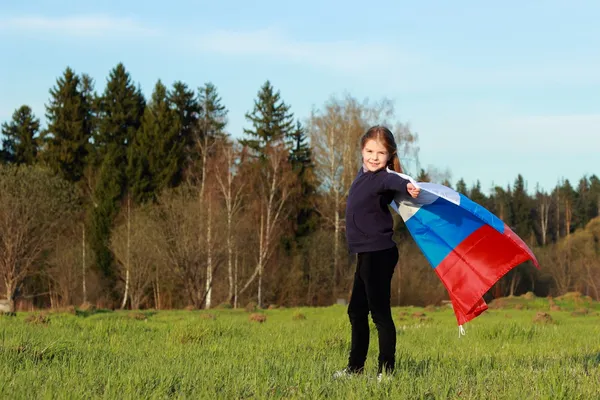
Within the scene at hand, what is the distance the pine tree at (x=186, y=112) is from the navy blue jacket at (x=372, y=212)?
4820 cm

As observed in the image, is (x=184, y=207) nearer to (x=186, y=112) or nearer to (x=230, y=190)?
(x=230, y=190)

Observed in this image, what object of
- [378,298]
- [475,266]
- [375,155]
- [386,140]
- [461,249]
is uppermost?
[386,140]

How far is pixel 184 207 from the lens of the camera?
39.9m

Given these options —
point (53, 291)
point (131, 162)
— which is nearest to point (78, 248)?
point (53, 291)

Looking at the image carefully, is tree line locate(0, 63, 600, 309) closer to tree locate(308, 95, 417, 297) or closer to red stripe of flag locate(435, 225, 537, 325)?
tree locate(308, 95, 417, 297)

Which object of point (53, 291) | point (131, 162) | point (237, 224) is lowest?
point (53, 291)

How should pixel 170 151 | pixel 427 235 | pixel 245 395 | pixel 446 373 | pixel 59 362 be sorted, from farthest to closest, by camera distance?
pixel 170 151, pixel 427 235, pixel 59 362, pixel 446 373, pixel 245 395

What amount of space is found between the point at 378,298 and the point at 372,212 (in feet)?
2.39

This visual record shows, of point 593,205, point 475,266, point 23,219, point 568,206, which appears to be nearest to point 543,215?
point 568,206

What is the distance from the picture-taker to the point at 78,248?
47969 millimetres

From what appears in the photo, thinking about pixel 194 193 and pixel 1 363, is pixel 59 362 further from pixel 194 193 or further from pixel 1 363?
pixel 194 193

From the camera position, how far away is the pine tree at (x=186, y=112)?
178ft

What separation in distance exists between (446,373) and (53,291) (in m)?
46.2

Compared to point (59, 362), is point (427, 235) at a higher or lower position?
higher
